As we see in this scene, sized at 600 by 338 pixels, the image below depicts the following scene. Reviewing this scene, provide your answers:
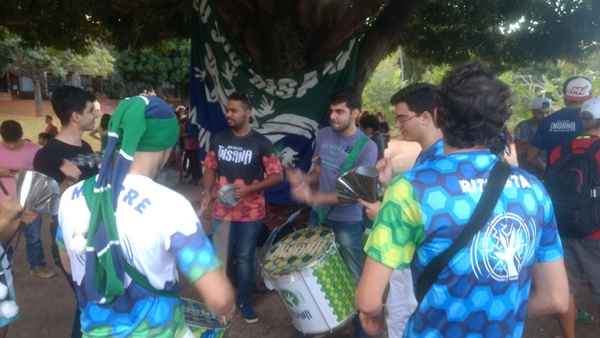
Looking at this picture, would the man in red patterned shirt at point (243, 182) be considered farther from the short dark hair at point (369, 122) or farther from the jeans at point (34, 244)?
the short dark hair at point (369, 122)

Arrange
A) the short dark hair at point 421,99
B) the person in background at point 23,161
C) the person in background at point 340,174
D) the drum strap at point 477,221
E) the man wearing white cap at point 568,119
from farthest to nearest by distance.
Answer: the person in background at point 23,161 → the man wearing white cap at point 568,119 → the person in background at point 340,174 → the short dark hair at point 421,99 → the drum strap at point 477,221

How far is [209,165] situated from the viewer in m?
4.22

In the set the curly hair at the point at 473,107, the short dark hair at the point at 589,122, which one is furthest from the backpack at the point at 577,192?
the curly hair at the point at 473,107

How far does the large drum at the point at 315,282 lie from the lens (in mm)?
3123

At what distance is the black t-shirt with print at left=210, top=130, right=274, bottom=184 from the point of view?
4.04m

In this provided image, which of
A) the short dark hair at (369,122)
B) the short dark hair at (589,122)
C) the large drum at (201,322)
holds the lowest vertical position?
the large drum at (201,322)

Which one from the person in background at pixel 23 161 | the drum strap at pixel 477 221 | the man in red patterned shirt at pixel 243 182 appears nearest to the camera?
the drum strap at pixel 477 221

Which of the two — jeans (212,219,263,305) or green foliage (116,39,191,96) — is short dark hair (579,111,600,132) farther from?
green foliage (116,39,191,96)

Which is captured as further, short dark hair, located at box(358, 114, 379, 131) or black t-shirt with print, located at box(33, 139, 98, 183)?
short dark hair, located at box(358, 114, 379, 131)

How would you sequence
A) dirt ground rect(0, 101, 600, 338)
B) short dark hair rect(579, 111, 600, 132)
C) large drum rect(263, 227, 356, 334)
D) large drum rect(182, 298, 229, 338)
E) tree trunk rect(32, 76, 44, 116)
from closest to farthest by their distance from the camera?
large drum rect(182, 298, 229, 338)
large drum rect(263, 227, 356, 334)
short dark hair rect(579, 111, 600, 132)
dirt ground rect(0, 101, 600, 338)
tree trunk rect(32, 76, 44, 116)

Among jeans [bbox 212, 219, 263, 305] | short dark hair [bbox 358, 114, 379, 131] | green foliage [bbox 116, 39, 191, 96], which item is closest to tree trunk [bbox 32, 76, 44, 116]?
green foliage [bbox 116, 39, 191, 96]

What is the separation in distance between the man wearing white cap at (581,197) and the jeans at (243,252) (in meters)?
2.19

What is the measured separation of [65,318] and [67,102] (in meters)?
2.00

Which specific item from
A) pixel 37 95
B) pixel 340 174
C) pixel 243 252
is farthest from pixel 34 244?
pixel 37 95
